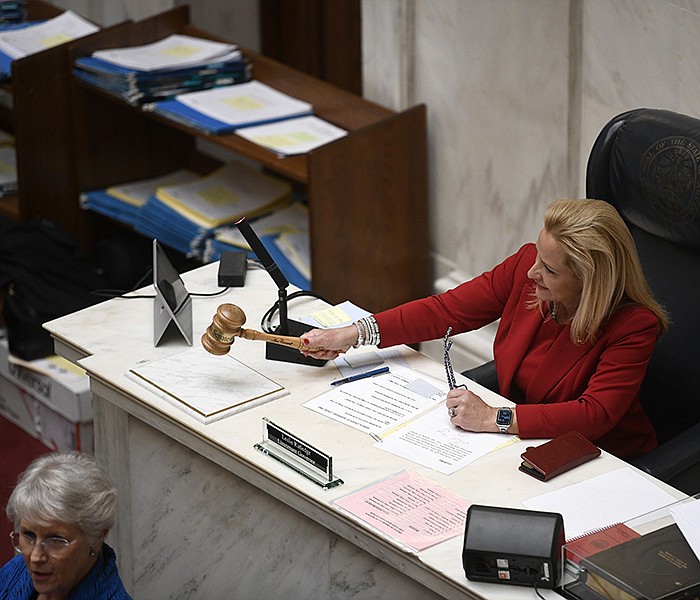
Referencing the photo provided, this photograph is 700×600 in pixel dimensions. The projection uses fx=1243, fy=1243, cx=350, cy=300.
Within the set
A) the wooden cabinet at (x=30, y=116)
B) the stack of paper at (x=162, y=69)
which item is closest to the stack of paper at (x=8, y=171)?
the wooden cabinet at (x=30, y=116)

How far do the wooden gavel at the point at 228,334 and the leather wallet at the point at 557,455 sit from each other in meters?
0.60

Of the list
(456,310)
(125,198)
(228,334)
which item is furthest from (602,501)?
(125,198)

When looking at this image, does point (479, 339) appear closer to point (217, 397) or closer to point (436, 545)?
point (217, 397)

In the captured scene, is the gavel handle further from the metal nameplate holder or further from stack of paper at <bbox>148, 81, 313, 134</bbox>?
stack of paper at <bbox>148, 81, 313, 134</bbox>

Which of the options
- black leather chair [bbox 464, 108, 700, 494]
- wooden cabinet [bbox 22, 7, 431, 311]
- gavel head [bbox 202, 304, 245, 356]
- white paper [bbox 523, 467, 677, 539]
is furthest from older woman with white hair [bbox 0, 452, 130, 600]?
wooden cabinet [bbox 22, 7, 431, 311]

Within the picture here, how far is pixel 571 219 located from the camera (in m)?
2.53

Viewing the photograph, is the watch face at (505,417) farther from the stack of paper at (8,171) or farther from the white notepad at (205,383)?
the stack of paper at (8,171)

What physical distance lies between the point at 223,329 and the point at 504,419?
2.05ft

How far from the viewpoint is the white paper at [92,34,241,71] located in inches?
165

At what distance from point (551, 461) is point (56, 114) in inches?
106

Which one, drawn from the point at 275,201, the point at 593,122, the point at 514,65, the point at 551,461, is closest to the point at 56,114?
the point at 275,201

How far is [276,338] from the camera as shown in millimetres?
2684

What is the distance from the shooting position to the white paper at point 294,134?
3.78 m

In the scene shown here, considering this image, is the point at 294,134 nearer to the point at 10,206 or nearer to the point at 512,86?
the point at 512,86
